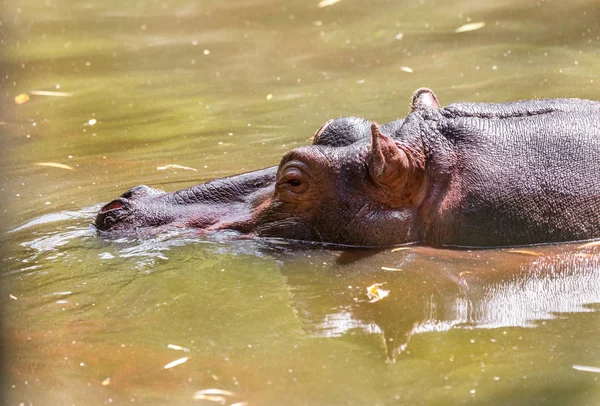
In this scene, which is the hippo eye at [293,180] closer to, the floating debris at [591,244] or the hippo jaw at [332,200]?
the hippo jaw at [332,200]

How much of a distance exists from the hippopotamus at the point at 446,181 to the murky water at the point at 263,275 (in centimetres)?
12

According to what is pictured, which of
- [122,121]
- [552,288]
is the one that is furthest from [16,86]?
[552,288]

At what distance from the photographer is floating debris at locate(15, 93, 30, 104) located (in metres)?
10.2

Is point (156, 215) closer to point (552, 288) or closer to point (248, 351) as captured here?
point (248, 351)

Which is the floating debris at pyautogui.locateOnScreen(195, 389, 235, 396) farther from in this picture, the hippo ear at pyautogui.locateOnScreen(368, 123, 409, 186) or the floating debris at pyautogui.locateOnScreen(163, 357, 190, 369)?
the hippo ear at pyautogui.locateOnScreen(368, 123, 409, 186)

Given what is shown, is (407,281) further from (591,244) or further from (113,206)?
(113,206)

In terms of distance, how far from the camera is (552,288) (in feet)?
15.7

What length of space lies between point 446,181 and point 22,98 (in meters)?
6.26

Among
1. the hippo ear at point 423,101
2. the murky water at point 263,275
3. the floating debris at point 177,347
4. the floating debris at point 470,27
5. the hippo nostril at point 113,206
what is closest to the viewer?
the murky water at point 263,275

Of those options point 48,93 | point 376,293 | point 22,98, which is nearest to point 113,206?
point 376,293

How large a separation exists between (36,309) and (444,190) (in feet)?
7.20

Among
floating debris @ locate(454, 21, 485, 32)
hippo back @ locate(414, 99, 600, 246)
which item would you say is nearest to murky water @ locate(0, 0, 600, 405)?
hippo back @ locate(414, 99, 600, 246)

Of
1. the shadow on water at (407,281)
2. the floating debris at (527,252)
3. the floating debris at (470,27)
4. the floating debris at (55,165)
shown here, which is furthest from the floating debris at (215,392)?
the floating debris at (470,27)

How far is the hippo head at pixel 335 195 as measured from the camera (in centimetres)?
527
